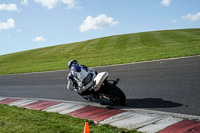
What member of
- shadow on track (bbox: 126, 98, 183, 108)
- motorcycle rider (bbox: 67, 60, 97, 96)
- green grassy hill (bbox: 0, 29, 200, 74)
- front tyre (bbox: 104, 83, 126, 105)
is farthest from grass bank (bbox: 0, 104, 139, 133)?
green grassy hill (bbox: 0, 29, 200, 74)

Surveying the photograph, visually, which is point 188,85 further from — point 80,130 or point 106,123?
point 80,130

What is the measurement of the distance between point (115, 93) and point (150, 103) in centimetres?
104

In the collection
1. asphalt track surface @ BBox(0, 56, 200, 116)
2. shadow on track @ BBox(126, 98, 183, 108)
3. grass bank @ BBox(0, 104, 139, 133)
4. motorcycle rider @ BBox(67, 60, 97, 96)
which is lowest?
grass bank @ BBox(0, 104, 139, 133)

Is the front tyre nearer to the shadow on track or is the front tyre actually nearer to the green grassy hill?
the shadow on track

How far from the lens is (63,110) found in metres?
7.13

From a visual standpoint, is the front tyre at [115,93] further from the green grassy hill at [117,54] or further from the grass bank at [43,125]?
the green grassy hill at [117,54]

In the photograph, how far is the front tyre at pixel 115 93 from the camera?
6.52 m

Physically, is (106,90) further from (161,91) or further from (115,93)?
(161,91)

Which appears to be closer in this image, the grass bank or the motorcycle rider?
the grass bank

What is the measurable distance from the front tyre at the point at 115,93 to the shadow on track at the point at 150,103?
286 mm

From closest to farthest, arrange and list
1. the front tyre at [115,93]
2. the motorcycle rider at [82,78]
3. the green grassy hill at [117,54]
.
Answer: the front tyre at [115,93]
the motorcycle rider at [82,78]
the green grassy hill at [117,54]

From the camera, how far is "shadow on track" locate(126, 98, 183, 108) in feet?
20.6

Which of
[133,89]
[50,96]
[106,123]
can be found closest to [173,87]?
[133,89]

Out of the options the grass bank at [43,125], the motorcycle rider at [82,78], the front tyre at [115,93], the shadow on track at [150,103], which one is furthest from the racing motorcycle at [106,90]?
the grass bank at [43,125]
